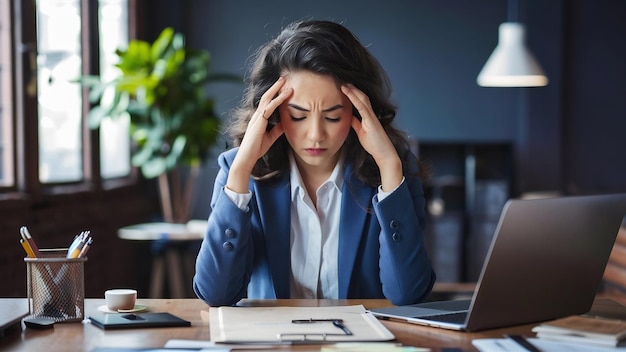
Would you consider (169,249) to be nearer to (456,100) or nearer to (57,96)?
(57,96)

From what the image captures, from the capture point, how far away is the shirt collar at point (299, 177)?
2.30 metres

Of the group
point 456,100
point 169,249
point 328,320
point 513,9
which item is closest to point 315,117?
point 328,320

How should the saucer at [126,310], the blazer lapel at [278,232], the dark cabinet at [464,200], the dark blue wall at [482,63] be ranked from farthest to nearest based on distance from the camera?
the dark blue wall at [482,63], the dark cabinet at [464,200], the blazer lapel at [278,232], the saucer at [126,310]

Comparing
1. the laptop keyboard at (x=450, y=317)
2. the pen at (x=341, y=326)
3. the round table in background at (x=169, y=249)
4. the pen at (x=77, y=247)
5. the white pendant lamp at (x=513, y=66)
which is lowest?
the round table in background at (x=169, y=249)

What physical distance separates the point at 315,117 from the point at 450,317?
24.2 inches

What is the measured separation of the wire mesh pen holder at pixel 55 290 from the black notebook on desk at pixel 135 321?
1.8 inches

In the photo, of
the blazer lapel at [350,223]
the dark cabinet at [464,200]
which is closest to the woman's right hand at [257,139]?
the blazer lapel at [350,223]

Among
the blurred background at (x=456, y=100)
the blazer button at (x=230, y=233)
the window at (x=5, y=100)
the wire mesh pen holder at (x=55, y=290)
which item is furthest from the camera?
the blurred background at (x=456, y=100)

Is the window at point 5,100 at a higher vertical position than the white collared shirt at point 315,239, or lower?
higher

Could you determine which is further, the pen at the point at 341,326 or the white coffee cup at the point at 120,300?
the white coffee cup at the point at 120,300

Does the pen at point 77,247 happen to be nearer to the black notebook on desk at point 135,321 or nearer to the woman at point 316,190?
the black notebook on desk at point 135,321

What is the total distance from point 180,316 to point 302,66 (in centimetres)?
72

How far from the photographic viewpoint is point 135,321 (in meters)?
1.73

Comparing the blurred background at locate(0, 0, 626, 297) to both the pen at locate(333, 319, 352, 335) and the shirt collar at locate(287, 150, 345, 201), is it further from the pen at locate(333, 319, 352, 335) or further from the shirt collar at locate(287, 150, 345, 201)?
the pen at locate(333, 319, 352, 335)
